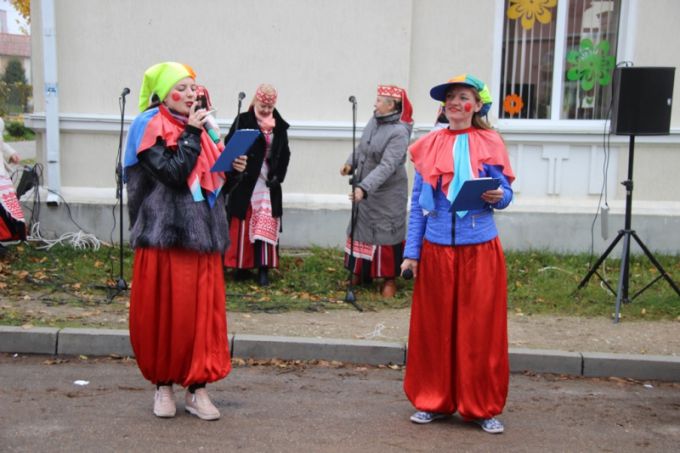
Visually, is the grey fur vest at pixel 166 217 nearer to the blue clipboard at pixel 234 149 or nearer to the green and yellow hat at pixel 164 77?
the blue clipboard at pixel 234 149

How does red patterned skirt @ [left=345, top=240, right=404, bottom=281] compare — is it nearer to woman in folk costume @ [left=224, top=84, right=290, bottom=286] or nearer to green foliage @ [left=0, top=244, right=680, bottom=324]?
green foliage @ [left=0, top=244, right=680, bottom=324]

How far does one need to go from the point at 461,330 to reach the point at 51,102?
271 inches

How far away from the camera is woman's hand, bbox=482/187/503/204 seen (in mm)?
4826

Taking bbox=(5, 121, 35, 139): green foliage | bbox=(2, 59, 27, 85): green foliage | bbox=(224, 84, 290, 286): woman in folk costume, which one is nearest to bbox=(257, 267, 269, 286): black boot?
bbox=(224, 84, 290, 286): woman in folk costume

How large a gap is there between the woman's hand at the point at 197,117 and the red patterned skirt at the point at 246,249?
144 inches

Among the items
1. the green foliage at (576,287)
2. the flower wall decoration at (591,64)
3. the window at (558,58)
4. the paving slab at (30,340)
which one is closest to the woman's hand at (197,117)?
the paving slab at (30,340)

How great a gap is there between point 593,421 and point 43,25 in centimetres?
770

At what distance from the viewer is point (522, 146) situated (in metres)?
10.3

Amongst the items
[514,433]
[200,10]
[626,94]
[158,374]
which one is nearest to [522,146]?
[626,94]

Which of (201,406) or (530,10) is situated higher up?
(530,10)

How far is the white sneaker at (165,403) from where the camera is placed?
5148 millimetres

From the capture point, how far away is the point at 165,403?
516 cm

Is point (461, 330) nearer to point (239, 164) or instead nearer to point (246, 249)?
point (239, 164)

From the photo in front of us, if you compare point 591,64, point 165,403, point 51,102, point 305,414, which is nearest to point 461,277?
point 305,414
